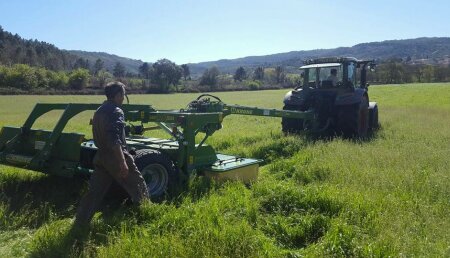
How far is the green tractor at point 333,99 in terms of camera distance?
1112 centimetres

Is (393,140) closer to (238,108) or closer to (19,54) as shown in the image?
(238,108)

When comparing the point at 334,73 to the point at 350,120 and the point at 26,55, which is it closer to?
the point at 350,120

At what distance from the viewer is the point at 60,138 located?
19.5ft

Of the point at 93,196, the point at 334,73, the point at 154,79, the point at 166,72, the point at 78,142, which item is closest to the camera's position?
the point at 93,196

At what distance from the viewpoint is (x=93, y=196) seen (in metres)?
4.72

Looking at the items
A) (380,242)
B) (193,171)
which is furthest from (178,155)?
(380,242)

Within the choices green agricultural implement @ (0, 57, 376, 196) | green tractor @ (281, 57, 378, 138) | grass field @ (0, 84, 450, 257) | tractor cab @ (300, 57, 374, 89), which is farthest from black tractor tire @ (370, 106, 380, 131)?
green agricultural implement @ (0, 57, 376, 196)

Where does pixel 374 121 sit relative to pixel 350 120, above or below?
below

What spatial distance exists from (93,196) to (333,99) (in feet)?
26.5

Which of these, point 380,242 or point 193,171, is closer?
point 380,242

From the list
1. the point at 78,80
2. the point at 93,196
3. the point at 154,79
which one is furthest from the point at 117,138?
the point at 154,79

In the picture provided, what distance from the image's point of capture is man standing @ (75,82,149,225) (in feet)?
15.0

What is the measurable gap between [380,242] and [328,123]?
299 inches

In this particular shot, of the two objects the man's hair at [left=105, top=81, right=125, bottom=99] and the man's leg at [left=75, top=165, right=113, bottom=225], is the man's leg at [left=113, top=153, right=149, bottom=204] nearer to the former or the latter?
the man's leg at [left=75, top=165, right=113, bottom=225]
